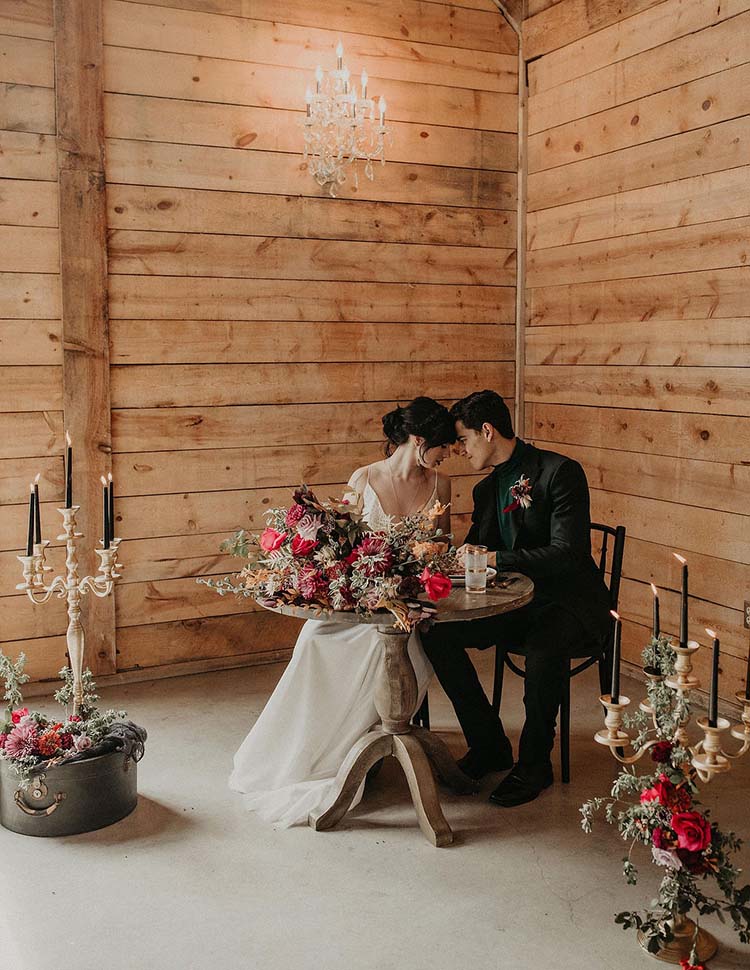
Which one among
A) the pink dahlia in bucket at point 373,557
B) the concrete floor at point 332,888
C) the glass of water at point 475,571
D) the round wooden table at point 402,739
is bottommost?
the concrete floor at point 332,888

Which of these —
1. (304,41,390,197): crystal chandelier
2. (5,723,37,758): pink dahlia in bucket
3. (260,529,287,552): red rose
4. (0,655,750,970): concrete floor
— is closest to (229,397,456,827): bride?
(0,655,750,970): concrete floor

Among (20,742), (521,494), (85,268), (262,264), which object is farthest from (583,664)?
(85,268)

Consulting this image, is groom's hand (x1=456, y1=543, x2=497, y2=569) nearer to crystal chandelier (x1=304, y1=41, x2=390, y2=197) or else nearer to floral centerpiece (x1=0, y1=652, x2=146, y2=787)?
floral centerpiece (x1=0, y1=652, x2=146, y2=787)

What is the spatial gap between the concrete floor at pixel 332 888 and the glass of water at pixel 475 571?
25.7 inches

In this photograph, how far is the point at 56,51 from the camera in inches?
147

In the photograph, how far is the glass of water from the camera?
9.36ft

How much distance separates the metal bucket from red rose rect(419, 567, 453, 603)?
987 mm

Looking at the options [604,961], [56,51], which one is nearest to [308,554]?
[604,961]

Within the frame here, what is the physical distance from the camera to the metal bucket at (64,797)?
274 cm

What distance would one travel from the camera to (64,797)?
276 cm

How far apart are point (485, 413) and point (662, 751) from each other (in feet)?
4.53

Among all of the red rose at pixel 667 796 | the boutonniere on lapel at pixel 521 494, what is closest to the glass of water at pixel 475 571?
the boutonniere on lapel at pixel 521 494

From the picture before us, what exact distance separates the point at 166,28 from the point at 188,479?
1.75 metres

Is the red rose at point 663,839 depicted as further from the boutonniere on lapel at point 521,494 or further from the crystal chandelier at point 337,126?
the crystal chandelier at point 337,126
